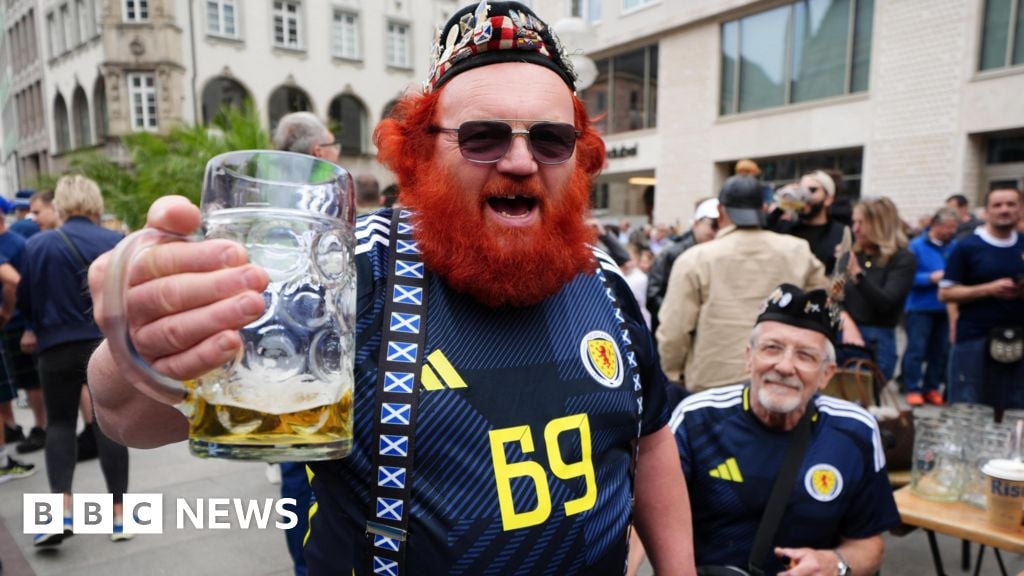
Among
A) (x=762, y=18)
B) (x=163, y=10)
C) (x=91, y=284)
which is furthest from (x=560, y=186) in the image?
(x=163, y=10)

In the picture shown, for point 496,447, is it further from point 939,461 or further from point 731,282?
point 731,282

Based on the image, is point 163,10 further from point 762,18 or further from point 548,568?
point 548,568

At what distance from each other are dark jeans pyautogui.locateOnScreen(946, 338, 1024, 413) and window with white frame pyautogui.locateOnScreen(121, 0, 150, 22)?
28.6 m

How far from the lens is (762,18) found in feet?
50.8

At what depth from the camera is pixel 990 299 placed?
13.7ft

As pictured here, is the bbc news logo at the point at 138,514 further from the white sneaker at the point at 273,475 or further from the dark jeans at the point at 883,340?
the dark jeans at the point at 883,340

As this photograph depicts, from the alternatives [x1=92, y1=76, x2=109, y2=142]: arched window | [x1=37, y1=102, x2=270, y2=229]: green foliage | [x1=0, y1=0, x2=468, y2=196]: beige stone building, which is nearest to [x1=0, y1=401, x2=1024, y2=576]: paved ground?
[x1=37, y1=102, x2=270, y2=229]: green foliage

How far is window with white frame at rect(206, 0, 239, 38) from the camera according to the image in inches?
999

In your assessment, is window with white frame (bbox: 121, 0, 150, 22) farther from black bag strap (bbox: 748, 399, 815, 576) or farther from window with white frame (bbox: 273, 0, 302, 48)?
black bag strap (bbox: 748, 399, 815, 576)

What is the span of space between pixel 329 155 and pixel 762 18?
598 inches

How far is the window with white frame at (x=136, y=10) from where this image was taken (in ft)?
79.9

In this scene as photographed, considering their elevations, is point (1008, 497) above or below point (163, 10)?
below

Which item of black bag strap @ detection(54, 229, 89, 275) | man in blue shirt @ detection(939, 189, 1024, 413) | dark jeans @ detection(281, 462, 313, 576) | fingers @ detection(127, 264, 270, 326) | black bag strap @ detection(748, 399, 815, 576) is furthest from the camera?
man in blue shirt @ detection(939, 189, 1024, 413)

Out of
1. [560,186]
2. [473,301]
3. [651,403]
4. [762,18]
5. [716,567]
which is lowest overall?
[716,567]
